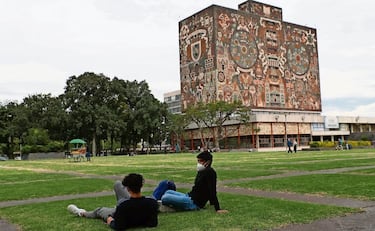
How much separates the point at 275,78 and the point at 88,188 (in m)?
81.0

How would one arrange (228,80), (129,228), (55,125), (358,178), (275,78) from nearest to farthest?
(129,228)
(358,178)
(55,125)
(228,80)
(275,78)

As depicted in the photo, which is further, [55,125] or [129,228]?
[55,125]

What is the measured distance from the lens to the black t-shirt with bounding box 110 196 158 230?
256 inches

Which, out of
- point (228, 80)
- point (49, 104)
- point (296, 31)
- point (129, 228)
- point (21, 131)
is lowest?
point (129, 228)

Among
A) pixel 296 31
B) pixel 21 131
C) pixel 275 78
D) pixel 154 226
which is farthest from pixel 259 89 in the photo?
pixel 154 226

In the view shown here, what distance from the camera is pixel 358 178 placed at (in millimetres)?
13281

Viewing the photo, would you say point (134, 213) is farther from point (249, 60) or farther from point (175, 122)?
point (249, 60)

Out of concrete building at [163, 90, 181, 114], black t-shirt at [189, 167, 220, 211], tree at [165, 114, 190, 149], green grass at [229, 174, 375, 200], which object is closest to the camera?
black t-shirt at [189, 167, 220, 211]

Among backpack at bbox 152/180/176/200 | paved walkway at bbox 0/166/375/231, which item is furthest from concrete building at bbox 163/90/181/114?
backpack at bbox 152/180/176/200

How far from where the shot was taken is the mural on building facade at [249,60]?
3231 inches

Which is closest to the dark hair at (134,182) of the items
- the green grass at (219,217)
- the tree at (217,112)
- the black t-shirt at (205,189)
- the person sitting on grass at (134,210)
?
the person sitting on grass at (134,210)

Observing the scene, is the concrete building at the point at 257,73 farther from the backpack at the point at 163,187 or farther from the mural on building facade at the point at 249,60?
the backpack at the point at 163,187

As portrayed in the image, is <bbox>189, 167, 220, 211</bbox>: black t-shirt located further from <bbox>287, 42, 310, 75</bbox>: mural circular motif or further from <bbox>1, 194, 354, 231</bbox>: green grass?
<bbox>287, 42, 310, 75</bbox>: mural circular motif

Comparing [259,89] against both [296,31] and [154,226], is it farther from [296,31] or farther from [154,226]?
[154,226]
